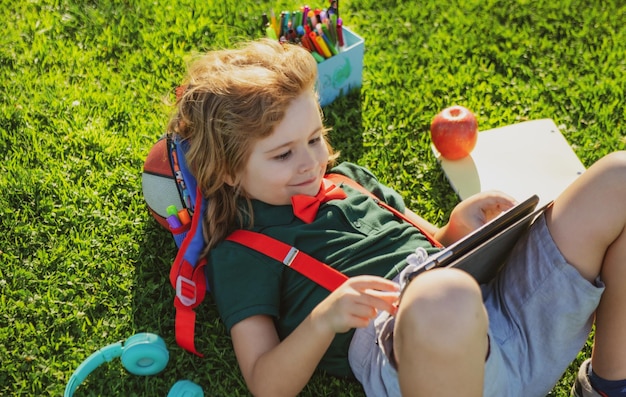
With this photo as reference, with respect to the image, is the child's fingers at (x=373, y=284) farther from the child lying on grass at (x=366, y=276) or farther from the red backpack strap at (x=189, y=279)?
the red backpack strap at (x=189, y=279)

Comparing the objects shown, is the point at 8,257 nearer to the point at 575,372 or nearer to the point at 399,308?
the point at 399,308

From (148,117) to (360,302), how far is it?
2.17 meters

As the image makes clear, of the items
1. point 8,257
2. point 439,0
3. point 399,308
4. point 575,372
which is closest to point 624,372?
point 575,372

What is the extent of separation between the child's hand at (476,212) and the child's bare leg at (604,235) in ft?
1.12

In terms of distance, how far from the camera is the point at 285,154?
2402mm

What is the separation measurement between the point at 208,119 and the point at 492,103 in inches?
80.7

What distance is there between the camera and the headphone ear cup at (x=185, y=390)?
8.14ft

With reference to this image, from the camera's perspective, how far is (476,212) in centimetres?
257

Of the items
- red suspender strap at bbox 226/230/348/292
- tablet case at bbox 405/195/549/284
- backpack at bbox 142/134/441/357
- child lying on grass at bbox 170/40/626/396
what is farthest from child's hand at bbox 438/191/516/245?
red suspender strap at bbox 226/230/348/292

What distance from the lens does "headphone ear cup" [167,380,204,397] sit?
97.6 inches

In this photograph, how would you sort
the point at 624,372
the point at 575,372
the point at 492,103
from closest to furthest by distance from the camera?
the point at 624,372, the point at 575,372, the point at 492,103

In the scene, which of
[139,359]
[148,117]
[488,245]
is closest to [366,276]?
[488,245]

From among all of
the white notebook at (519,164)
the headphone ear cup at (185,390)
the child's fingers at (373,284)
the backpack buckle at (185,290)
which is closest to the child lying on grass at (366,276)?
the child's fingers at (373,284)

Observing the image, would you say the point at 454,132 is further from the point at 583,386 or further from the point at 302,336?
the point at 302,336
